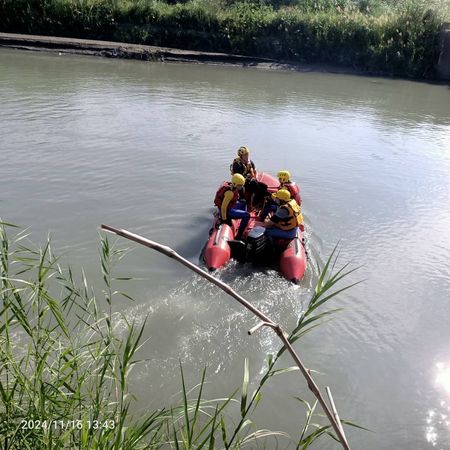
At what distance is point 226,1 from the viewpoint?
24.0 meters

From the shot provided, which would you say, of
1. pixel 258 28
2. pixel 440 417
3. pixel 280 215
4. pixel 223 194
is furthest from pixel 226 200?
pixel 258 28

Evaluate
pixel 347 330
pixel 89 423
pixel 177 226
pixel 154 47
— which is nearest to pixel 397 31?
pixel 154 47

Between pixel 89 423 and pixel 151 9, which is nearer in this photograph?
pixel 89 423

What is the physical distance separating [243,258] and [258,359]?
167 centimetres

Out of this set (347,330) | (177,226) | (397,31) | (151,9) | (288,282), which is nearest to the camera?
(347,330)

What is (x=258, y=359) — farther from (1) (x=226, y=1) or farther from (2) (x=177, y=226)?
(1) (x=226, y=1)

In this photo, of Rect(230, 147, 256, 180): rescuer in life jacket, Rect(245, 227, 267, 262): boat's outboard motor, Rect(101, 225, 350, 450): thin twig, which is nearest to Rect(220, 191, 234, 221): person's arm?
Rect(245, 227, 267, 262): boat's outboard motor

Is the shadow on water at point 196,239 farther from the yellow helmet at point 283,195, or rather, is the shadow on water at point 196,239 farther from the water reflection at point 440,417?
the water reflection at point 440,417

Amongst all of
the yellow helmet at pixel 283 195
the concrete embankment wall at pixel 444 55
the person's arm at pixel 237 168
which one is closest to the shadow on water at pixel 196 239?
the person's arm at pixel 237 168

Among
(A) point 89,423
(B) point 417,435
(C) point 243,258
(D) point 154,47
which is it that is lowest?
(B) point 417,435

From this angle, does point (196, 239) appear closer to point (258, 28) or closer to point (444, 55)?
point (258, 28)

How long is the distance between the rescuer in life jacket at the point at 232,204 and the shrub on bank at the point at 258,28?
54.5 ft

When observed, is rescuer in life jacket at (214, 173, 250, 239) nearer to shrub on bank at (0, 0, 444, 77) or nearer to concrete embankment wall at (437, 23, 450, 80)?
shrub on bank at (0, 0, 444, 77)

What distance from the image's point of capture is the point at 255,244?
229 inches
